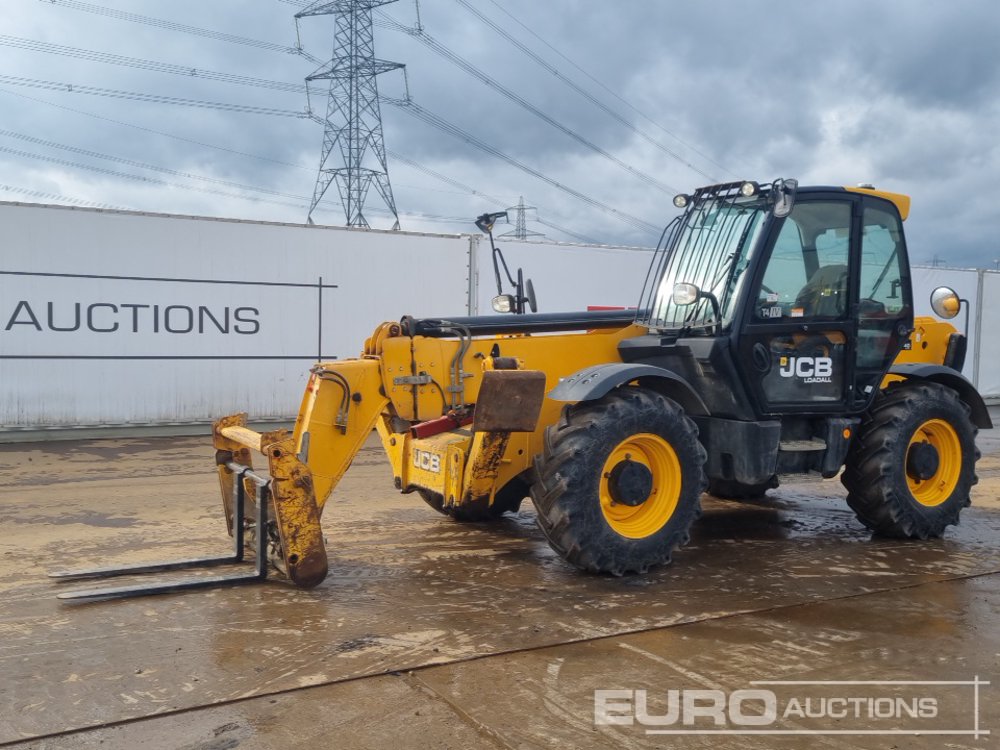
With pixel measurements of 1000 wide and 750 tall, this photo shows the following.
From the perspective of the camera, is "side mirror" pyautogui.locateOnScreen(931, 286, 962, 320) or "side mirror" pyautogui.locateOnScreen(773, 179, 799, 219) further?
"side mirror" pyautogui.locateOnScreen(931, 286, 962, 320)

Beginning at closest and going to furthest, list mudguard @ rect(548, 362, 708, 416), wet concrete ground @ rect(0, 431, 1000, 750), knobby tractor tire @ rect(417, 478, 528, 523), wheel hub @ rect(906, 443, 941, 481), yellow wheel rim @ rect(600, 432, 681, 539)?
1. wet concrete ground @ rect(0, 431, 1000, 750)
2. mudguard @ rect(548, 362, 708, 416)
3. yellow wheel rim @ rect(600, 432, 681, 539)
4. wheel hub @ rect(906, 443, 941, 481)
5. knobby tractor tire @ rect(417, 478, 528, 523)

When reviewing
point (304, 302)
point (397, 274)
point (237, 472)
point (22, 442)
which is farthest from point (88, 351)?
point (237, 472)

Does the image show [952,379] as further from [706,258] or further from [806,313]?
[706,258]

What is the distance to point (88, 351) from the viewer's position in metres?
12.0

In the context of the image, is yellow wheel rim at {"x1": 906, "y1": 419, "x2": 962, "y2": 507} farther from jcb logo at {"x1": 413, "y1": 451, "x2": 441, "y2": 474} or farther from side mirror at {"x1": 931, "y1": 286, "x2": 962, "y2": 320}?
jcb logo at {"x1": 413, "y1": 451, "x2": 441, "y2": 474}

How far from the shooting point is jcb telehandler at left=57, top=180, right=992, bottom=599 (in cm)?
544

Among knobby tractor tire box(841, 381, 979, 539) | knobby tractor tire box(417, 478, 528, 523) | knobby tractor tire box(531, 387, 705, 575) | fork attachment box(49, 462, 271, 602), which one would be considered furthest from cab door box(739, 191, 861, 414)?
fork attachment box(49, 462, 271, 602)

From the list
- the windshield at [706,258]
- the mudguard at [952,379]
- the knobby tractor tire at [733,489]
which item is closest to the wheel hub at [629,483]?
the windshield at [706,258]

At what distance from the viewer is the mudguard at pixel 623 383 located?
5.52 m

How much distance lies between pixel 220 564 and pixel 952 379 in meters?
5.36

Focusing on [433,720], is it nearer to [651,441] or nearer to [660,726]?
[660,726]

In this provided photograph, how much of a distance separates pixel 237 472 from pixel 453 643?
1.91 m
